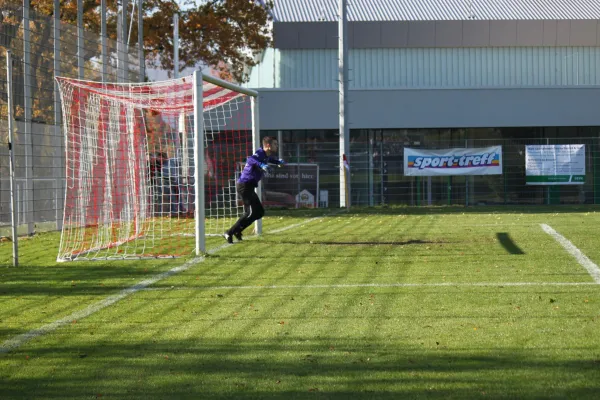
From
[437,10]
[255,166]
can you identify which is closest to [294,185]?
[437,10]

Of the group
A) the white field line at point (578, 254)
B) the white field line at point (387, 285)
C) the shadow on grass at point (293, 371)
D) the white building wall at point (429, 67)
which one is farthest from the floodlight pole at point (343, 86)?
the shadow on grass at point (293, 371)

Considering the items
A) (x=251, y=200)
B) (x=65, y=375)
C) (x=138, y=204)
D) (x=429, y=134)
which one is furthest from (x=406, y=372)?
(x=429, y=134)

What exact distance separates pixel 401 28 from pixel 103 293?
2925cm

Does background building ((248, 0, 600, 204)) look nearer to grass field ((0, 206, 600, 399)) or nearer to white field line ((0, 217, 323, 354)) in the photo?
grass field ((0, 206, 600, 399))

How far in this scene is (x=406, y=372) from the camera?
5.41 m

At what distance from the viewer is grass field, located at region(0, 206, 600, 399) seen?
523 centimetres

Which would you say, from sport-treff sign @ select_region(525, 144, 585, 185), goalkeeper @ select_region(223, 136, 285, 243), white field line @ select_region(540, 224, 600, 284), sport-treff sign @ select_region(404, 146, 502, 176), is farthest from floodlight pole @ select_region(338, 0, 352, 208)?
goalkeeper @ select_region(223, 136, 285, 243)

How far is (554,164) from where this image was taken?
30750mm

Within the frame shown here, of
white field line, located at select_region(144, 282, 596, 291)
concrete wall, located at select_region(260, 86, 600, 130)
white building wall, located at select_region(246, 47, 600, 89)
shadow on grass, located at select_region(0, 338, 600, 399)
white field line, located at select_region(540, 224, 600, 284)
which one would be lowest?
shadow on grass, located at select_region(0, 338, 600, 399)

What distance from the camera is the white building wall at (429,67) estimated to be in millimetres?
36875

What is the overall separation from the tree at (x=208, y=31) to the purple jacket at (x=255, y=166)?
61.7 feet

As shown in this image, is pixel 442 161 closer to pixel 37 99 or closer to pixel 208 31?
pixel 208 31

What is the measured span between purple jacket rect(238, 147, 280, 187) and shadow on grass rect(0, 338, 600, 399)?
7501mm

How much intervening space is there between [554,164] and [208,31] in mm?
13222
